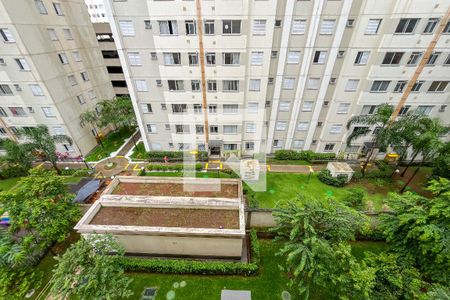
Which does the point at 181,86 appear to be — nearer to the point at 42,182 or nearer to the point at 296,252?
the point at 42,182

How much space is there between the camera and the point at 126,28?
22.3 metres

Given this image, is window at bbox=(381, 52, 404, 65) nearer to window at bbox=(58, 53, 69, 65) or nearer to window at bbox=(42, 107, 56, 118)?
window at bbox=(58, 53, 69, 65)

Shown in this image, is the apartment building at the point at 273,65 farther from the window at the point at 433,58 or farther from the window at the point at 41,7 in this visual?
the window at the point at 41,7

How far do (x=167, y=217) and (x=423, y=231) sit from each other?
58.3 feet

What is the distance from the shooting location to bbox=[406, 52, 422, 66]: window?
2197 cm

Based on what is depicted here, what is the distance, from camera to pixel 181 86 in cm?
2541

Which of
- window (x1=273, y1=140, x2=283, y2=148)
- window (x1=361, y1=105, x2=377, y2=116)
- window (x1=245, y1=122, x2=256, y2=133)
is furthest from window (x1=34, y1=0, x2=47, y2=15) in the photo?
window (x1=361, y1=105, x2=377, y2=116)

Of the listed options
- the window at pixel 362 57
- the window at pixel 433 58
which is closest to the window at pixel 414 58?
the window at pixel 433 58

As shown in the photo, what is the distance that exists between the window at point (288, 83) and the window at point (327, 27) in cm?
587

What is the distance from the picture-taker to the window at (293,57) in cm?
2353

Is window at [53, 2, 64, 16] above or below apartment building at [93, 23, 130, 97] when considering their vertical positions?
above

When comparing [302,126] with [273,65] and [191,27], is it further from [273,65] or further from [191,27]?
[191,27]

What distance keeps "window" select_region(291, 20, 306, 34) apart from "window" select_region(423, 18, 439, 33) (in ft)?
41.4

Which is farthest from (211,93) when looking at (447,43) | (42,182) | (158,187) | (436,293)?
(447,43)
